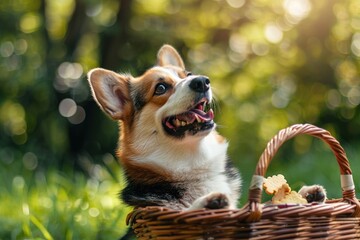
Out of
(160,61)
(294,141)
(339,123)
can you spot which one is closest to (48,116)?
(294,141)

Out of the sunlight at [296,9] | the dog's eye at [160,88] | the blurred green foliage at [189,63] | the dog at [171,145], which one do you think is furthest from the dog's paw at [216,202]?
the sunlight at [296,9]

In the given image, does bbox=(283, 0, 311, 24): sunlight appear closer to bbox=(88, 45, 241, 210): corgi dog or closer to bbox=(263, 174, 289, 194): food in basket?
A: bbox=(88, 45, 241, 210): corgi dog

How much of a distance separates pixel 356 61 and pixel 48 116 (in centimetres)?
429

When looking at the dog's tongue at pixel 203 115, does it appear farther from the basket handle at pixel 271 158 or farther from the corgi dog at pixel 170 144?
the basket handle at pixel 271 158

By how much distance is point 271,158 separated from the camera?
278 centimetres

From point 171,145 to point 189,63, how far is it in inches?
200

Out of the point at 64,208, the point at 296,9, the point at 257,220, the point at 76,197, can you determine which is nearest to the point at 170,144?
the point at 257,220

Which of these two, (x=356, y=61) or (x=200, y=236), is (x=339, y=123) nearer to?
(x=356, y=61)

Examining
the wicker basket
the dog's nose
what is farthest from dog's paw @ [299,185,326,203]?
the dog's nose

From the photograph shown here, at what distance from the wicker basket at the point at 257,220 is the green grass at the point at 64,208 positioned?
1135 mm

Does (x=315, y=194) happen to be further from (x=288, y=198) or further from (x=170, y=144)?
(x=170, y=144)

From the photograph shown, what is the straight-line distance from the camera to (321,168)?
6570 mm

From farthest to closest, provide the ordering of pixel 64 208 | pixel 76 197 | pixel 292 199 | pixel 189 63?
pixel 189 63 < pixel 76 197 < pixel 64 208 < pixel 292 199

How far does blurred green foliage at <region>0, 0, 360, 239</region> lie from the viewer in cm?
837
